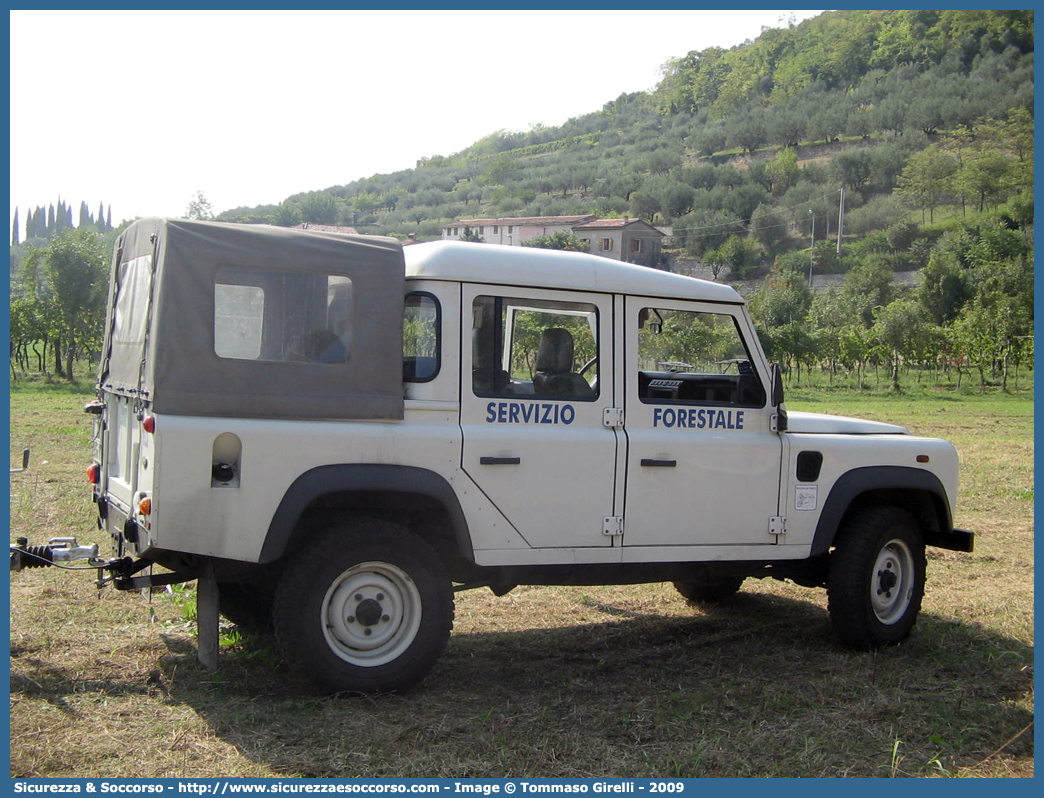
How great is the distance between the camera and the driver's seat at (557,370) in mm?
5406

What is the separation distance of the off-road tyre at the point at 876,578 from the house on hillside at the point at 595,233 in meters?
65.0

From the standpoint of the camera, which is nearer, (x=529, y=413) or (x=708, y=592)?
(x=529, y=413)

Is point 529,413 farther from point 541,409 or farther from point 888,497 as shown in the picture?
point 888,497

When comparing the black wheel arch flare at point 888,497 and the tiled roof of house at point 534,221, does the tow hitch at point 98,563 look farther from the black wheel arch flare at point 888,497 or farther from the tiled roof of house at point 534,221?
the tiled roof of house at point 534,221

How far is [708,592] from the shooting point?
7391mm

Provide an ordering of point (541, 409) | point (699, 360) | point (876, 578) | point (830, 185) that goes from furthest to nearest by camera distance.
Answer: point (830, 185) < point (876, 578) < point (699, 360) < point (541, 409)

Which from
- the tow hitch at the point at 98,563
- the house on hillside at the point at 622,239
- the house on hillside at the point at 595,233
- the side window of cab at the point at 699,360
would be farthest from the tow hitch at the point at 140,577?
the house on hillside at the point at 622,239

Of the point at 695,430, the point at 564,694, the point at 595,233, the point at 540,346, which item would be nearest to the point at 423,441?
the point at 540,346

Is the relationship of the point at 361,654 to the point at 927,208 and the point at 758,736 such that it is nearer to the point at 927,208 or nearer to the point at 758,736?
the point at 758,736

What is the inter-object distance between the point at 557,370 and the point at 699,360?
1.02 meters

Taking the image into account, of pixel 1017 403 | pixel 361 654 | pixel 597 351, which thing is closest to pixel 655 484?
pixel 597 351

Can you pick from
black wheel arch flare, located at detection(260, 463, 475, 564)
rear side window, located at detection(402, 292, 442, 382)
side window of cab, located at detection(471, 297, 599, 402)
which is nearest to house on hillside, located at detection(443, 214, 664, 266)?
side window of cab, located at detection(471, 297, 599, 402)

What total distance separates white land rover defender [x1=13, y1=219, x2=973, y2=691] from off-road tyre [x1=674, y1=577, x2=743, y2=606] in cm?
119

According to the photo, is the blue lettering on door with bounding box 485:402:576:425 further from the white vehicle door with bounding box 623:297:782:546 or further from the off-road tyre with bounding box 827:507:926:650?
the off-road tyre with bounding box 827:507:926:650
